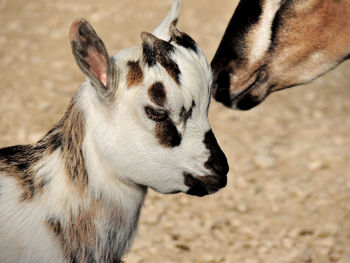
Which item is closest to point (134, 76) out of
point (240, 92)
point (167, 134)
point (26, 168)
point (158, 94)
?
point (158, 94)

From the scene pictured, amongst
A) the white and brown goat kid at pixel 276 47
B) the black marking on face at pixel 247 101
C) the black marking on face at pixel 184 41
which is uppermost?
the black marking on face at pixel 184 41

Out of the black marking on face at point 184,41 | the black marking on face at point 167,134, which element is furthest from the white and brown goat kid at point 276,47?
the black marking on face at point 167,134

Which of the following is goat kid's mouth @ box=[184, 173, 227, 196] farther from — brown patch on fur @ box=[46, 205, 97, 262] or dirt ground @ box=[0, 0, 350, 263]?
dirt ground @ box=[0, 0, 350, 263]

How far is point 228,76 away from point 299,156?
5.66 ft

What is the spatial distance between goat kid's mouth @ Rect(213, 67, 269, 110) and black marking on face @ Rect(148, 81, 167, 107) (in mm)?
1450

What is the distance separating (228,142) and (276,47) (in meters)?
1.70

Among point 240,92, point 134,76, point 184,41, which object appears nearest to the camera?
point 134,76

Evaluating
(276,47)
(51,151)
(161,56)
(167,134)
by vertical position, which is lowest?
(276,47)

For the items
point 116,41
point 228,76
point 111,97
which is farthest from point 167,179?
point 116,41

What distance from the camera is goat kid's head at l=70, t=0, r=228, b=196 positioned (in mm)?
2318

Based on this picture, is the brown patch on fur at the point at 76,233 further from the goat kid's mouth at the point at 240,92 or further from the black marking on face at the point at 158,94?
the goat kid's mouth at the point at 240,92

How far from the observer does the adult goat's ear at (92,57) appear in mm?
2195

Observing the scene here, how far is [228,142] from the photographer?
5293 millimetres

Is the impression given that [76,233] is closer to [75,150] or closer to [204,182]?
[75,150]
